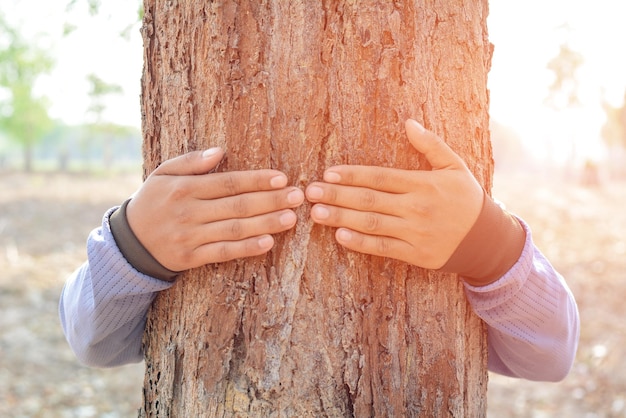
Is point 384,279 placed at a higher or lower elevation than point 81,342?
higher

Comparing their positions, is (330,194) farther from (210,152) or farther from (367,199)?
(210,152)

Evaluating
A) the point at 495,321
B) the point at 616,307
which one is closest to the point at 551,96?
the point at 616,307

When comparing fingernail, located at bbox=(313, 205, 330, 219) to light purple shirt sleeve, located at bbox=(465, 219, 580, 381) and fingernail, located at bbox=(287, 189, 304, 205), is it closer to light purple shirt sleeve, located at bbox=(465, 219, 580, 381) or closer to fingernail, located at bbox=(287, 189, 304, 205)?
fingernail, located at bbox=(287, 189, 304, 205)

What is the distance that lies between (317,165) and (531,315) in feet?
2.12

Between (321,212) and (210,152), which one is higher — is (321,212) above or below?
below

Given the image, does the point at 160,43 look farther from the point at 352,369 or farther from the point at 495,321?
the point at 495,321

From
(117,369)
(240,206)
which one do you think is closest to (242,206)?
(240,206)

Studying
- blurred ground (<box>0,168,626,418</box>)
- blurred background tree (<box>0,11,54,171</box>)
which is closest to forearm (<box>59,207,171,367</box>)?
blurred ground (<box>0,168,626,418</box>)

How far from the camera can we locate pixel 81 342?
1.45m

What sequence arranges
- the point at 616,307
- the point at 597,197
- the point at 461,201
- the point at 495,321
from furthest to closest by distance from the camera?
1. the point at 597,197
2. the point at 616,307
3. the point at 495,321
4. the point at 461,201

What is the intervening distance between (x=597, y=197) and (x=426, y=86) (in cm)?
1758

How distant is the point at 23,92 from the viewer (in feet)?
91.2

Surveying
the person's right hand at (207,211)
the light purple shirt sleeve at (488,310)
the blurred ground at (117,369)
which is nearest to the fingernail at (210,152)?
the person's right hand at (207,211)

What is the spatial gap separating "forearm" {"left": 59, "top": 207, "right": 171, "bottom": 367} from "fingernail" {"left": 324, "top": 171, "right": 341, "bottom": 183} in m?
0.48
